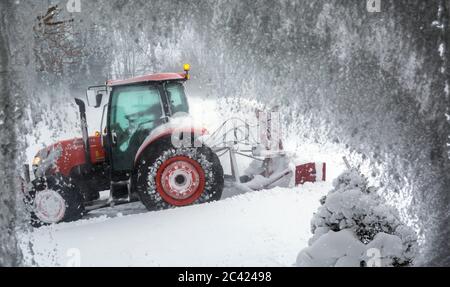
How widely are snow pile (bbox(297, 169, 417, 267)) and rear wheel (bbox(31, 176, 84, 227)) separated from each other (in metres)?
2.10

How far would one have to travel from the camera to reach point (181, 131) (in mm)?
4164

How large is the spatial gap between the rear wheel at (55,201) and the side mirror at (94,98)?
809 mm

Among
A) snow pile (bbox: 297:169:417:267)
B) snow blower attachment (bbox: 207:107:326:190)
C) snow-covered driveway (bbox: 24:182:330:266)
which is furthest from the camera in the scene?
snow blower attachment (bbox: 207:107:326:190)

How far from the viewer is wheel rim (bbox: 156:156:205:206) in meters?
4.11

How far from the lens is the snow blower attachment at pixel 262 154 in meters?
3.77

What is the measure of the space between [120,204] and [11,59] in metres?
1.56

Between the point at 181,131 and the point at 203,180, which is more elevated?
the point at 181,131

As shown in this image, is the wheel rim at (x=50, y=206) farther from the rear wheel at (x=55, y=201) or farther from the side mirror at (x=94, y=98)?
the side mirror at (x=94, y=98)

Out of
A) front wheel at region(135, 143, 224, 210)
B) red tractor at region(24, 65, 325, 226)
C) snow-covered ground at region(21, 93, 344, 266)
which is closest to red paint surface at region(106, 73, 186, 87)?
red tractor at region(24, 65, 325, 226)

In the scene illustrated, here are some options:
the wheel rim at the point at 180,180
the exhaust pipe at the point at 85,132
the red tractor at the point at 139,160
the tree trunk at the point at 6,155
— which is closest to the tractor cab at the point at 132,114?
the red tractor at the point at 139,160

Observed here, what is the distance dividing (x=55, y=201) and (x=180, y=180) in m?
1.07

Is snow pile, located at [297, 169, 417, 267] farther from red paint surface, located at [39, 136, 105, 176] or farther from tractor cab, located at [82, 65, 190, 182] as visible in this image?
red paint surface, located at [39, 136, 105, 176]
